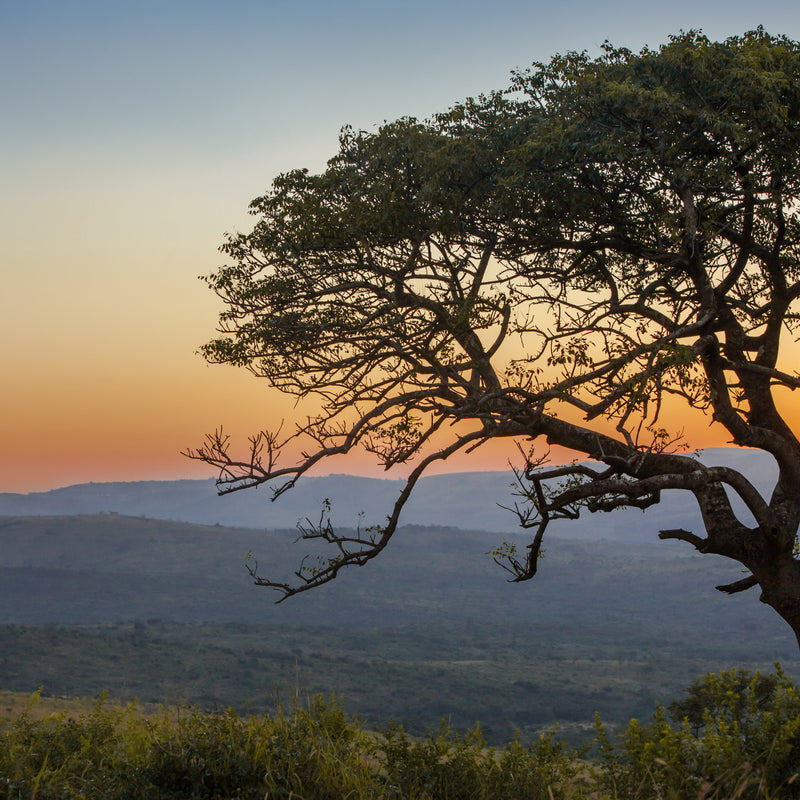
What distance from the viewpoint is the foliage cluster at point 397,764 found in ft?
22.6

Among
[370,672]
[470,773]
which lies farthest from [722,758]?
[370,672]

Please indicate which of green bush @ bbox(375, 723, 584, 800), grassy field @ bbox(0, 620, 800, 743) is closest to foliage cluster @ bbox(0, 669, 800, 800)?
green bush @ bbox(375, 723, 584, 800)

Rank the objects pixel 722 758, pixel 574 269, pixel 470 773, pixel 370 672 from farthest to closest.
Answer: pixel 370 672, pixel 574 269, pixel 470 773, pixel 722 758

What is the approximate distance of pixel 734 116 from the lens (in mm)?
12023

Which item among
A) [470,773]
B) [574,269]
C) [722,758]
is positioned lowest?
[470,773]

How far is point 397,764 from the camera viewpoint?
8.06 metres

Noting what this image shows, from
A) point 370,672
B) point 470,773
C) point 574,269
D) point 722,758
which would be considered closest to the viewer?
point 722,758

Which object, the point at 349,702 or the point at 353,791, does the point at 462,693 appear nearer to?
the point at 349,702

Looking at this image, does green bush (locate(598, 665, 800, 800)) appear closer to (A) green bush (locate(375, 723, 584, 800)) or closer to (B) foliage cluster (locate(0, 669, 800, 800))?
(B) foliage cluster (locate(0, 669, 800, 800))

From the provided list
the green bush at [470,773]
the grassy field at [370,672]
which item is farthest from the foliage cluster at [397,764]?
the grassy field at [370,672]

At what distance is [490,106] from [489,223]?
204cm

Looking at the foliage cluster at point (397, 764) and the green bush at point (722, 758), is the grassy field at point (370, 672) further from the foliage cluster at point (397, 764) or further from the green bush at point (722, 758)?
the green bush at point (722, 758)

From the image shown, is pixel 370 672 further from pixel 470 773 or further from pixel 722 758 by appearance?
pixel 722 758

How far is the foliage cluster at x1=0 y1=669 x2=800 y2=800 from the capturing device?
6.89 metres
